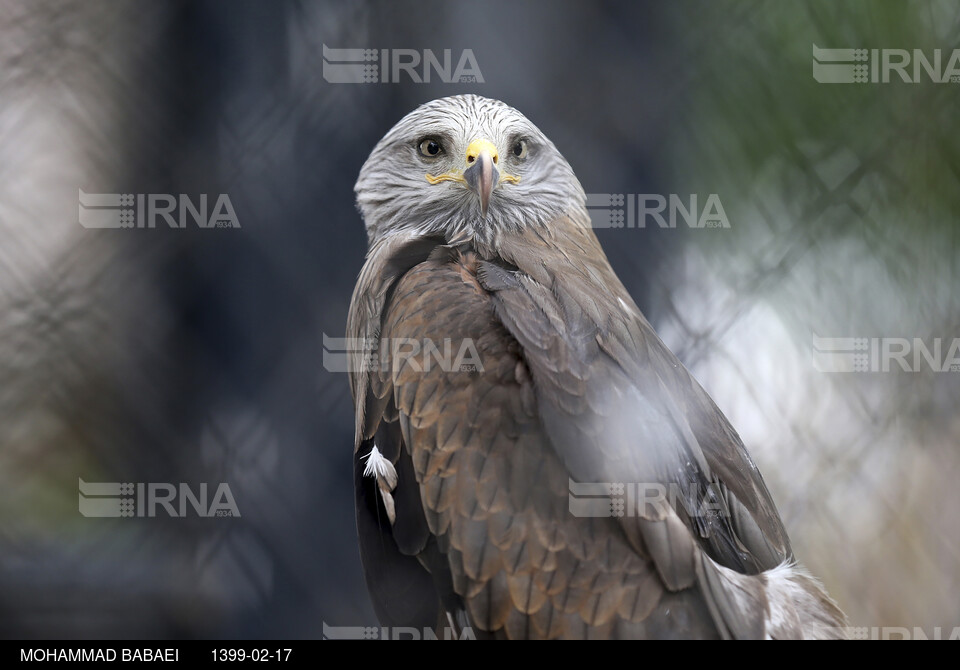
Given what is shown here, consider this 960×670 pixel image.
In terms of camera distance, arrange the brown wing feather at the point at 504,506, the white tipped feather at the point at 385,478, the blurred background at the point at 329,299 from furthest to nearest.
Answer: the blurred background at the point at 329,299, the white tipped feather at the point at 385,478, the brown wing feather at the point at 504,506

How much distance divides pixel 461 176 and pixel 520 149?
0.38 ft

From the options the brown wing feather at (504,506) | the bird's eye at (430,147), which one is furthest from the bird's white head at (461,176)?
the brown wing feather at (504,506)

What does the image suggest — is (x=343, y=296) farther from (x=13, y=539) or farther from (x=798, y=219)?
(x=798, y=219)

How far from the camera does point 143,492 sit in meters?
1.16

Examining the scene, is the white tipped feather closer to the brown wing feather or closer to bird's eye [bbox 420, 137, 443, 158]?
the brown wing feather

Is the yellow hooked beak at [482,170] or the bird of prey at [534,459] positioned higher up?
the yellow hooked beak at [482,170]

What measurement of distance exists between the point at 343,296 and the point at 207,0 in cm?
52

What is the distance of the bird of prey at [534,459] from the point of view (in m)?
0.87

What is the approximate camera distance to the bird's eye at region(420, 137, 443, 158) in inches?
47.7

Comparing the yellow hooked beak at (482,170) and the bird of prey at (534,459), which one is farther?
the yellow hooked beak at (482,170)

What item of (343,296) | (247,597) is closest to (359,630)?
(247,597)

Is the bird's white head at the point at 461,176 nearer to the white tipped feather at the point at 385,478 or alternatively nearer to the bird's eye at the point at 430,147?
the bird's eye at the point at 430,147

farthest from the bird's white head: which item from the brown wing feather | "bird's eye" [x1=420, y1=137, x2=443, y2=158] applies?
the brown wing feather
